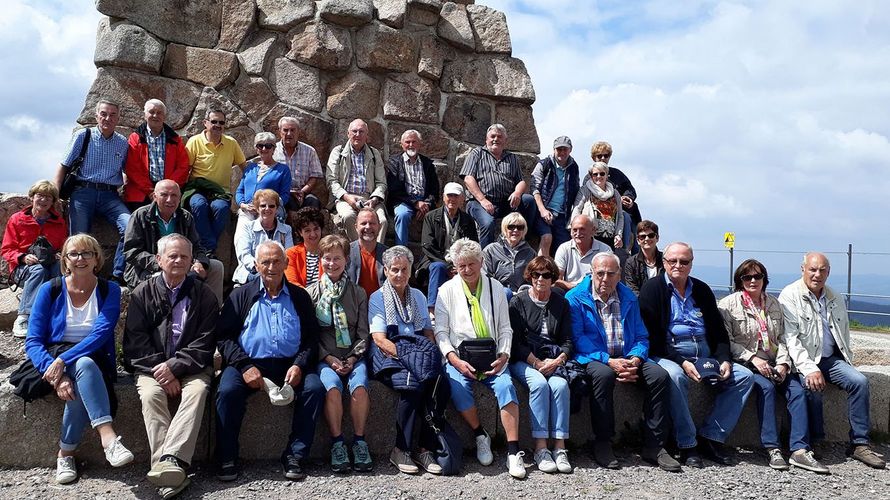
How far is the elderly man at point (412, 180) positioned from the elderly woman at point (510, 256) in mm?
965

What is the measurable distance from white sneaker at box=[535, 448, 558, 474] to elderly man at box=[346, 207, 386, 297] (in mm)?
1610

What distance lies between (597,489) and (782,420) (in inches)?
68.9

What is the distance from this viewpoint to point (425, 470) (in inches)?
156

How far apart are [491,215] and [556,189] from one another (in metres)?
0.78

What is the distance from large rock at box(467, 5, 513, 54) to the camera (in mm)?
7062

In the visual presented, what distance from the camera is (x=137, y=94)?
6.07m

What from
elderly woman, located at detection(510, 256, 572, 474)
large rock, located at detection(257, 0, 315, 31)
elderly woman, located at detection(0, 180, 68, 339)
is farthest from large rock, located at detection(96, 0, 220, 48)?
elderly woman, located at detection(510, 256, 572, 474)

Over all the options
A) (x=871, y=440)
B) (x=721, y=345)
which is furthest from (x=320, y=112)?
(x=871, y=440)

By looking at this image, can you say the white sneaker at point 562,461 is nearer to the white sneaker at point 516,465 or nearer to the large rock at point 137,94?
the white sneaker at point 516,465

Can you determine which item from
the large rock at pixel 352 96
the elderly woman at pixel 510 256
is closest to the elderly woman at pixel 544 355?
the elderly woman at pixel 510 256

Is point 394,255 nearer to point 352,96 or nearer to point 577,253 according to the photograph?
point 577,253

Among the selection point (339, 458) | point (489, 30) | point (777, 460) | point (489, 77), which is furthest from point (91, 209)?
point (777, 460)

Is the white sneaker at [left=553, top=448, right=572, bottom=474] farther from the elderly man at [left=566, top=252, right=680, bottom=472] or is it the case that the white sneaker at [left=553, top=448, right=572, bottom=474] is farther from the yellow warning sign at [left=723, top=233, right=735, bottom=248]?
the yellow warning sign at [left=723, top=233, right=735, bottom=248]

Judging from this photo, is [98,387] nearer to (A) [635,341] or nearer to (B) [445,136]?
(A) [635,341]
